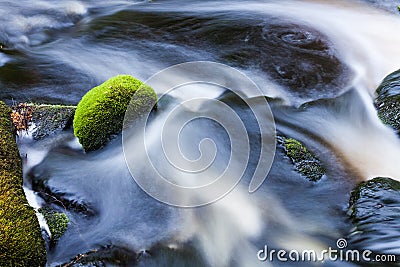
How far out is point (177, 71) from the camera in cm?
689

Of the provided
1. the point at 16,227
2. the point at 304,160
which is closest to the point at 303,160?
the point at 304,160

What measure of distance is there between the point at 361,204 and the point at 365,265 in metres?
0.71

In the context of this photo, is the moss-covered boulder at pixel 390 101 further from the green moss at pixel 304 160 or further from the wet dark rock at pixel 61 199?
the wet dark rock at pixel 61 199

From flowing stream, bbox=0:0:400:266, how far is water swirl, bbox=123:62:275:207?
67 millimetres

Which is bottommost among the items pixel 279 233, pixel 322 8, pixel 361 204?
pixel 279 233

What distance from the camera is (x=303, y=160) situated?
4.89m

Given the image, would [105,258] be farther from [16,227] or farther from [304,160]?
[304,160]

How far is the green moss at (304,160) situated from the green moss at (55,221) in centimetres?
250

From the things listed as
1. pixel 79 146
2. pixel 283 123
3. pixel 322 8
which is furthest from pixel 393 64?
pixel 79 146

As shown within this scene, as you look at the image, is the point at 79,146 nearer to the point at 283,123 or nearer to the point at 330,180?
the point at 283,123

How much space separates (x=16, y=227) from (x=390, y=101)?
5.03 meters

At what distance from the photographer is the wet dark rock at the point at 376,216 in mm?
3740

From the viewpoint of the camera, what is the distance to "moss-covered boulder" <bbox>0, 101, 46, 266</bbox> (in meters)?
3.34

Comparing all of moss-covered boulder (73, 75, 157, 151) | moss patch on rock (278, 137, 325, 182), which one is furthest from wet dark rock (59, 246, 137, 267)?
moss patch on rock (278, 137, 325, 182)
